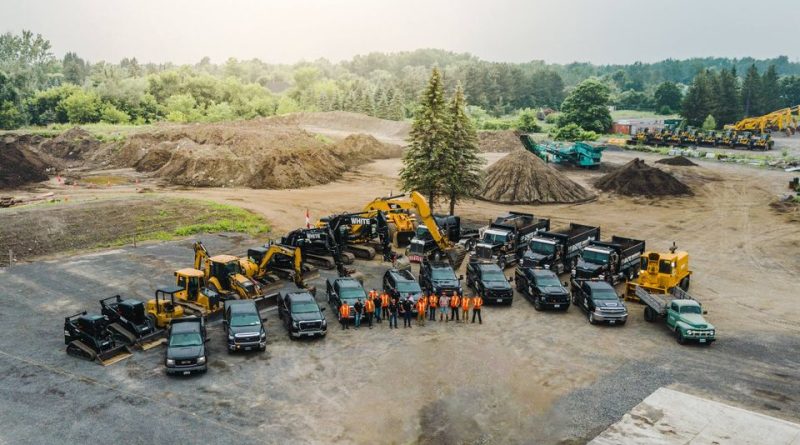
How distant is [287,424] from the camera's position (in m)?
17.4

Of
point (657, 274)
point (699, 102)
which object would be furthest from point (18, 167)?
point (699, 102)

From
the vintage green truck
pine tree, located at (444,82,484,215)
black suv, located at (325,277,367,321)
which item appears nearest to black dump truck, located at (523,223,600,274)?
the vintage green truck

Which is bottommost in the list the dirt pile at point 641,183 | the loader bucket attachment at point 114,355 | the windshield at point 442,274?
the loader bucket attachment at point 114,355

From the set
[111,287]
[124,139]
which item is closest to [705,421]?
[111,287]

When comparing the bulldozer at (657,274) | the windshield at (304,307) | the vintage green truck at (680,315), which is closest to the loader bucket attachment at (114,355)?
the windshield at (304,307)

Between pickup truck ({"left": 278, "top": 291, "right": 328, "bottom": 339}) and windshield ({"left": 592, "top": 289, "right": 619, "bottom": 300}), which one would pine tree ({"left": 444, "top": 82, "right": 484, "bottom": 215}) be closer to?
windshield ({"left": 592, "top": 289, "right": 619, "bottom": 300})

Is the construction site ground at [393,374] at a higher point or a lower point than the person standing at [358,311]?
lower

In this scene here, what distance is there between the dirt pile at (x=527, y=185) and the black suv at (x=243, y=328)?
3442 cm

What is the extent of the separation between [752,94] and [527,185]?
4007 inches

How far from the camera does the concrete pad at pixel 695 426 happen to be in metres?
16.4

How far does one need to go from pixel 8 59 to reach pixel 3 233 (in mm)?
139432

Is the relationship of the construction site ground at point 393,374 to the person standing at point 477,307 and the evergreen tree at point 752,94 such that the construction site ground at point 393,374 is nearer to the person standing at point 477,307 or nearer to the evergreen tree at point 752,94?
the person standing at point 477,307

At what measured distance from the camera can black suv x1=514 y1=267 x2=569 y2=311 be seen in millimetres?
26859

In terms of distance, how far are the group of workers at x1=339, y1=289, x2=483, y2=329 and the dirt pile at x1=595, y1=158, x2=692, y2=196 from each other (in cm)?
3621
